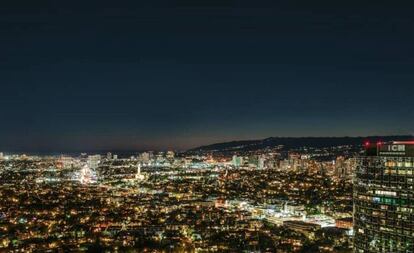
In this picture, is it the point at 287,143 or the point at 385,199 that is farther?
the point at 287,143

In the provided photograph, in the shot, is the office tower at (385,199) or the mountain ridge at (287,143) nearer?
the office tower at (385,199)

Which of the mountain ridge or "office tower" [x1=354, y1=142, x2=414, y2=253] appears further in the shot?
the mountain ridge

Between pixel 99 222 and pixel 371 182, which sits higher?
pixel 371 182

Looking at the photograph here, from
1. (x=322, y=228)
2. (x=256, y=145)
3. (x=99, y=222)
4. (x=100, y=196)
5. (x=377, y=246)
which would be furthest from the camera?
(x=256, y=145)

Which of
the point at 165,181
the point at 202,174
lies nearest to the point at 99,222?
the point at 165,181

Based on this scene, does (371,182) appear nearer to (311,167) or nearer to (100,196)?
(100,196)

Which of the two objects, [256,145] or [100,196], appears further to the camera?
[256,145]

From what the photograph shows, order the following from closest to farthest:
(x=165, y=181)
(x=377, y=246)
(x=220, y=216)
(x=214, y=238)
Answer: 1. (x=377, y=246)
2. (x=214, y=238)
3. (x=220, y=216)
4. (x=165, y=181)

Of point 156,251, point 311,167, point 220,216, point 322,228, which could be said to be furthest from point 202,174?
point 156,251
